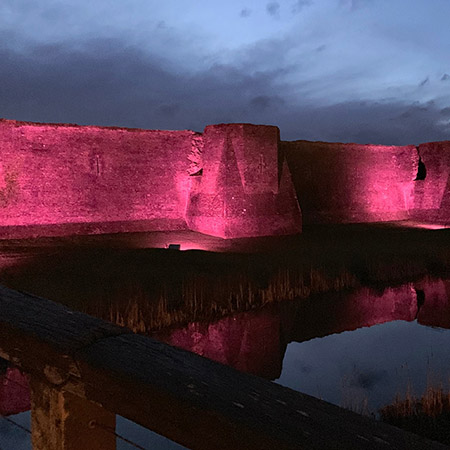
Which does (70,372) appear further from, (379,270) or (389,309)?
(379,270)

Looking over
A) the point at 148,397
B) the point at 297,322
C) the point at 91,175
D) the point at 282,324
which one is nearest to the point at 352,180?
the point at 91,175

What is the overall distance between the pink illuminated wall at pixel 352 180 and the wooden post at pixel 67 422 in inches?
668

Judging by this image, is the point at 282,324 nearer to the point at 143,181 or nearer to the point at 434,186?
the point at 143,181

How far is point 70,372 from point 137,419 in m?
0.25

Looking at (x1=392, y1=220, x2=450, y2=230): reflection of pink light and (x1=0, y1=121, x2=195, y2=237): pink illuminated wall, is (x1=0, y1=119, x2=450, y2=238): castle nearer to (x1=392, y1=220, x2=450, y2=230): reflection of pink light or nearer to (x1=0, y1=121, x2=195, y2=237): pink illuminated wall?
(x1=0, y1=121, x2=195, y2=237): pink illuminated wall

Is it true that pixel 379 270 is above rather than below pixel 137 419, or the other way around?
below

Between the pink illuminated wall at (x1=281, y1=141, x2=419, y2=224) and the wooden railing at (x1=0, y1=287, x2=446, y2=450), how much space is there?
16.9 meters

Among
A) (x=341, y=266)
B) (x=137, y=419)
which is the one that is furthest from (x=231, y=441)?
(x=341, y=266)

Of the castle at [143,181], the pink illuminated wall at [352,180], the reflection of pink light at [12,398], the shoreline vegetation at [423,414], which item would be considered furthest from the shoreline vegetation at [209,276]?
the pink illuminated wall at [352,180]

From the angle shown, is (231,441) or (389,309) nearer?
(231,441)

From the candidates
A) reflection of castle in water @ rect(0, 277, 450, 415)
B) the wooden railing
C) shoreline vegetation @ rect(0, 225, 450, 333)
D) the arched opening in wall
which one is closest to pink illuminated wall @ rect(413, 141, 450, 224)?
the arched opening in wall

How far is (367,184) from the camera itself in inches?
788

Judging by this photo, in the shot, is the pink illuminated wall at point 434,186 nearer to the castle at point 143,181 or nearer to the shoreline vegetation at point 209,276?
the shoreline vegetation at point 209,276

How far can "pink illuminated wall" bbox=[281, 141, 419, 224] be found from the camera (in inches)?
726
